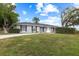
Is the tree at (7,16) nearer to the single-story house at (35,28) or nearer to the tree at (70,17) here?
the single-story house at (35,28)

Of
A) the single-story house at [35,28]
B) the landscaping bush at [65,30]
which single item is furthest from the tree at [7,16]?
the landscaping bush at [65,30]

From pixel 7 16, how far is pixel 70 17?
0.57m

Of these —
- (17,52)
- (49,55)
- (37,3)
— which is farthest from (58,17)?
(17,52)

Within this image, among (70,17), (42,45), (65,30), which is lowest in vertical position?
(42,45)

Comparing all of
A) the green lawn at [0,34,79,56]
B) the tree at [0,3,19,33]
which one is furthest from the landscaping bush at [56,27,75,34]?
the tree at [0,3,19,33]

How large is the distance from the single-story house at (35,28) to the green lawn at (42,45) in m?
0.05

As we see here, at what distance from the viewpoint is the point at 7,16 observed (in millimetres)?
1903

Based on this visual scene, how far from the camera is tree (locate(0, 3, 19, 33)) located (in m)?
1.89

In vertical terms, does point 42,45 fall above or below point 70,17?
below

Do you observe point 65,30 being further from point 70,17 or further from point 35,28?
point 35,28

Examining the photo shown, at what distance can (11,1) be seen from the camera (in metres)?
1.88

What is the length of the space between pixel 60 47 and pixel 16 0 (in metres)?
0.57

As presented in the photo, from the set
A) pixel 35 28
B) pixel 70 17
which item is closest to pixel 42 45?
pixel 35 28

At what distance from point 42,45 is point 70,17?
0.35 metres
